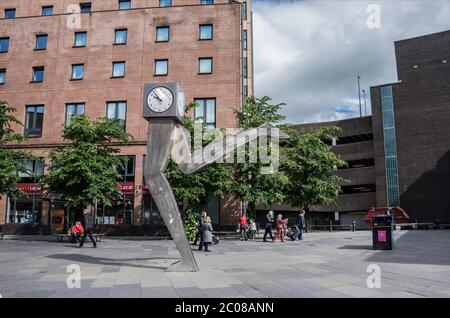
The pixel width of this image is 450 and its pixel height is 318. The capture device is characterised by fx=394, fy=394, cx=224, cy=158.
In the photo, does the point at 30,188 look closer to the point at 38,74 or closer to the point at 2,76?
the point at 38,74

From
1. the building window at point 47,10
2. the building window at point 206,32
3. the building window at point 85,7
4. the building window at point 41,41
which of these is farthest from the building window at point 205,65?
the building window at point 47,10

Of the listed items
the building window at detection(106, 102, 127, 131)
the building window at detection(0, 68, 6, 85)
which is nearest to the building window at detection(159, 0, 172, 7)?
the building window at detection(106, 102, 127, 131)

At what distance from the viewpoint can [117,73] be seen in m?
33.1

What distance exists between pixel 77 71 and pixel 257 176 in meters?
19.3

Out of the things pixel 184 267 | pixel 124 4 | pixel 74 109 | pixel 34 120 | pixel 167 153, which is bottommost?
pixel 184 267

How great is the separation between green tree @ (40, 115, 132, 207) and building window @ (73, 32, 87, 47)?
12.6 metres

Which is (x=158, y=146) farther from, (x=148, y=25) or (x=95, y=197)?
(x=148, y=25)

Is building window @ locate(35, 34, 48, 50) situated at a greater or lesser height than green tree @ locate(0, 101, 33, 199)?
greater

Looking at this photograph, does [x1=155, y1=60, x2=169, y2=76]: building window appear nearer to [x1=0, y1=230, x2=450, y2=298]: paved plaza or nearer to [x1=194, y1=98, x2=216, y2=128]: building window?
[x1=194, y1=98, x2=216, y2=128]: building window

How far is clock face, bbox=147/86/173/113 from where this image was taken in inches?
429

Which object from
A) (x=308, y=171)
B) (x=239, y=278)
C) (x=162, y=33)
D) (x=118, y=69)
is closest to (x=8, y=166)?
(x=118, y=69)
